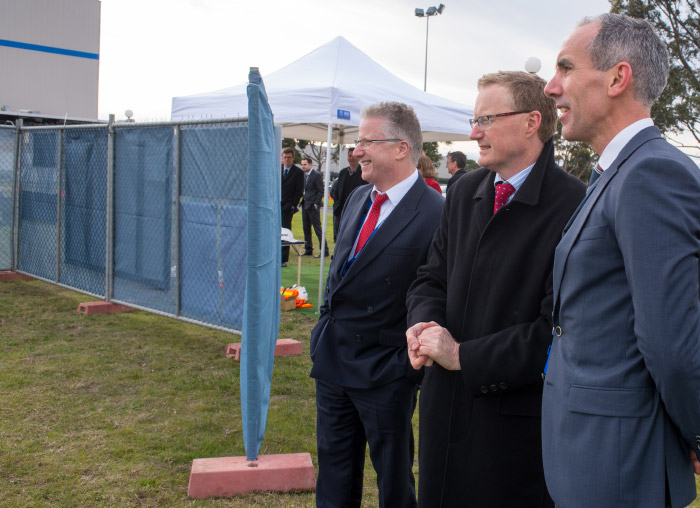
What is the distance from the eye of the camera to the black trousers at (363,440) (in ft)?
8.96

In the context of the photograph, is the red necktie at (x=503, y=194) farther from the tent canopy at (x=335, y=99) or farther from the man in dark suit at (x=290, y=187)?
the man in dark suit at (x=290, y=187)

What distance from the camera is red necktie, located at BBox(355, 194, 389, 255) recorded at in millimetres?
2939

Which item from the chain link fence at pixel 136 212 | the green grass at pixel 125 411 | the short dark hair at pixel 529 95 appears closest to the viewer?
the short dark hair at pixel 529 95

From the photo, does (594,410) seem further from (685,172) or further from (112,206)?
(112,206)

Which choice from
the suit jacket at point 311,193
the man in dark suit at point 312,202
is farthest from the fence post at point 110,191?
the suit jacket at point 311,193

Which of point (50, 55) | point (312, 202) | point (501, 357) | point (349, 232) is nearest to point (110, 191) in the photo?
point (349, 232)

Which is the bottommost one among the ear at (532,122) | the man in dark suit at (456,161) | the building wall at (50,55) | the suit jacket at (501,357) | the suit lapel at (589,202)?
the suit jacket at (501,357)

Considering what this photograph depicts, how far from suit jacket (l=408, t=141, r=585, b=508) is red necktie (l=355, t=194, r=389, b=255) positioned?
2.61 ft

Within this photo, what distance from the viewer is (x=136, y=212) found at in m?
6.75

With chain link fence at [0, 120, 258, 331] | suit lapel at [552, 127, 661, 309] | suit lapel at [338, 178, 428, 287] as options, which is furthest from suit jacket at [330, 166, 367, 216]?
suit lapel at [552, 127, 661, 309]

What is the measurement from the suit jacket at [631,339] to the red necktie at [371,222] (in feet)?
4.50

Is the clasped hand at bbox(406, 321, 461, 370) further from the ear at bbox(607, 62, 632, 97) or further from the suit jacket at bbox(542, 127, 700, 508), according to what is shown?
the ear at bbox(607, 62, 632, 97)

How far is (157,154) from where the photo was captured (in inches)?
252

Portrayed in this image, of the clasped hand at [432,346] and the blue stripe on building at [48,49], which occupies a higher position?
the blue stripe on building at [48,49]
